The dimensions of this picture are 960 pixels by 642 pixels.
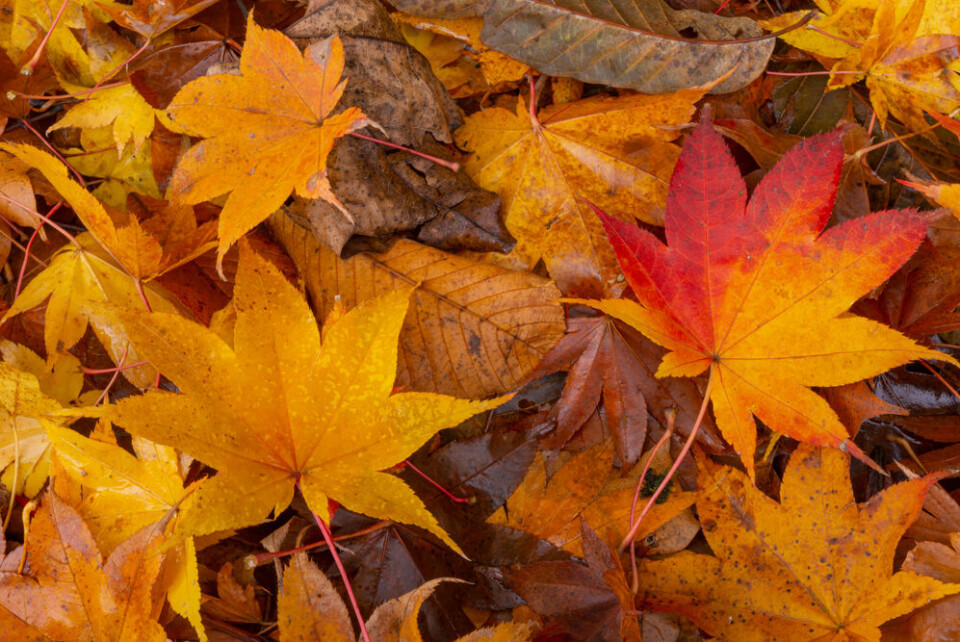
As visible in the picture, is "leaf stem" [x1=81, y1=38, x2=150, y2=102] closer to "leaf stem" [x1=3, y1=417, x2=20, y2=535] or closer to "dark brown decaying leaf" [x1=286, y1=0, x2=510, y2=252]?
"dark brown decaying leaf" [x1=286, y1=0, x2=510, y2=252]

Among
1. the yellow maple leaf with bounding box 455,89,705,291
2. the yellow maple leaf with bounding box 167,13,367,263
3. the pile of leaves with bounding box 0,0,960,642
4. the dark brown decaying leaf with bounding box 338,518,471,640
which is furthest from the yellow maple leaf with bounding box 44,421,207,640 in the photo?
the yellow maple leaf with bounding box 455,89,705,291

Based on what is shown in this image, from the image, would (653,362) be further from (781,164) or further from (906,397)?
(906,397)

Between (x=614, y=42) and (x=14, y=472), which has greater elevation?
(x=614, y=42)

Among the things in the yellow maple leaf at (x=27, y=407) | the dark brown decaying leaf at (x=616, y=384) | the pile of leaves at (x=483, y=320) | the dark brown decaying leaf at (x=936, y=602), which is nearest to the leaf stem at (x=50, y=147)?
the pile of leaves at (x=483, y=320)

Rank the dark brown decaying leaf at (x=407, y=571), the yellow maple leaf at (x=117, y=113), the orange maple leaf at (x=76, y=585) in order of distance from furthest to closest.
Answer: the yellow maple leaf at (x=117, y=113) < the dark brown decaying leaf at (x=407, y=571) < the orange maple leaf at (x=76, y=585)

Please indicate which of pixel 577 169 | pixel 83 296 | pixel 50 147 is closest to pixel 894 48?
pixel 577 169

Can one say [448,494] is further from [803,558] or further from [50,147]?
[50,147]

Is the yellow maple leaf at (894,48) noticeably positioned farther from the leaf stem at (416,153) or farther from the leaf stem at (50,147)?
the leaf stem at (50,147)
